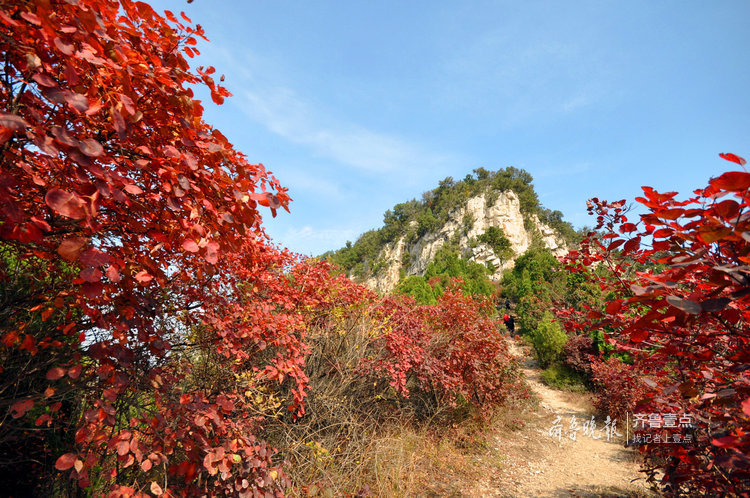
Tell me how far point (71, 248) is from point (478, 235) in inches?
1366

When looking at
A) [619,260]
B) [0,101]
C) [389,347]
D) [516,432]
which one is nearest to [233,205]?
[0,101]

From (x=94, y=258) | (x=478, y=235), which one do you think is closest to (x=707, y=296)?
(x=94, y=258)

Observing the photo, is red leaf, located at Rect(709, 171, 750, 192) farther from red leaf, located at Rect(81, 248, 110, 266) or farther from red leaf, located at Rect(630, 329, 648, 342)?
Result: red leaf, located at Rect(81, 248, 110, 266)

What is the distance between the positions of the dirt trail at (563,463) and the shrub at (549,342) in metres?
3.20

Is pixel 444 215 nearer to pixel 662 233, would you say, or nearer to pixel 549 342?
pixel 549 342

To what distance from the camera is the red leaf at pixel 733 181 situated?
89 centimetres

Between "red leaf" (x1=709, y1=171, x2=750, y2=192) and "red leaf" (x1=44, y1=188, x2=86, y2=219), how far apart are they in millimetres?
1771

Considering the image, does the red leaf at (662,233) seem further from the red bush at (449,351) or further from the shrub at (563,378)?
the shrub at (563,378)

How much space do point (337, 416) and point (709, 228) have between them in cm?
379

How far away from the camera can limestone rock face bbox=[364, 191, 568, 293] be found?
3291cm

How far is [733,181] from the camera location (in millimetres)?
905

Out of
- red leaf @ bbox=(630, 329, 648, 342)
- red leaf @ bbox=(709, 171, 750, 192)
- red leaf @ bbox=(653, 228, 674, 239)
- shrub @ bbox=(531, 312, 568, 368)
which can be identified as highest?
red leaf @ bbox=(709, 171, 750, 192)
